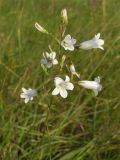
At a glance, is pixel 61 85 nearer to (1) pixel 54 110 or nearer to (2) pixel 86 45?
(2) pixel 86 45

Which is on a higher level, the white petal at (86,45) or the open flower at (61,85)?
the white petal at (86,45)

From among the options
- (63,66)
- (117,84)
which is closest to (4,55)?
(117,84)

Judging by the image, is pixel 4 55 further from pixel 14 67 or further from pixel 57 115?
pixel 57 115

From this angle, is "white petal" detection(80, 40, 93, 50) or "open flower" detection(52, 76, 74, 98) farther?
"white petal" detection(80, 40, 93, 50)

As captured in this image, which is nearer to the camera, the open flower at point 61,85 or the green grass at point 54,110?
the open flower at point 61,85

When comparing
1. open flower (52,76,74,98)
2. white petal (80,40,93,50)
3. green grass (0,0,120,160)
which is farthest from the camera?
green grass (0,0,120,160)

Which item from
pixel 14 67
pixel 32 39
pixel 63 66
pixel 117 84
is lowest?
pixel 63 66

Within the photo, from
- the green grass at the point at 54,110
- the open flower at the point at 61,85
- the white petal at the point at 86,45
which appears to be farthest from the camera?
the green grass at the point at 54,110

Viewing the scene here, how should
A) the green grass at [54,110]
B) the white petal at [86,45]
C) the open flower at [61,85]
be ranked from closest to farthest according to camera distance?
the open flower at [61,85], the white petal at [86,45], the green grass at [54,110]
